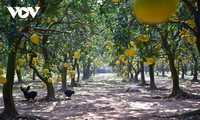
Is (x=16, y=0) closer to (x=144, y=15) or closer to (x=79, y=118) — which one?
(x=79, y=118)

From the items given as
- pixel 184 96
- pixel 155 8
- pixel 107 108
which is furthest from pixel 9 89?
pixel 184 96

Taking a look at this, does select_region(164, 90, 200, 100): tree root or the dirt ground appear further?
select_region(164, 90, 200, 100): tree root

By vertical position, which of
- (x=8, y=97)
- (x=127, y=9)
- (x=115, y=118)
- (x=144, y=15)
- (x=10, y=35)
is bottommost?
(x=115, y=118)

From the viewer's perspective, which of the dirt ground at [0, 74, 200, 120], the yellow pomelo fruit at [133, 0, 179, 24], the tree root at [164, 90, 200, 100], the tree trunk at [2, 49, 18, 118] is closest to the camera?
the yellow pomelo fruit at [133, 0, 179, 24]

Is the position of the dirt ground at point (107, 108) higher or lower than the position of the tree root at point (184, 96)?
lower

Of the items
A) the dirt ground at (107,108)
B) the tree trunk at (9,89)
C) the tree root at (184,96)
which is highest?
the tree trunk at (9,89)

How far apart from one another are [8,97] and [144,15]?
8603mm

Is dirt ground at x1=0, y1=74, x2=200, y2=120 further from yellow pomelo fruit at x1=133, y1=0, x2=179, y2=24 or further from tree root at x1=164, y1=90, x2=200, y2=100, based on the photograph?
yellow pomelo fruit at x1=133, y1=0, x2=179, y2=24

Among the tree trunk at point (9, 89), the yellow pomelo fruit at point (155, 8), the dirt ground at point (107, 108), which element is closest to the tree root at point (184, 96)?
the dirt ground at point (107, 108)

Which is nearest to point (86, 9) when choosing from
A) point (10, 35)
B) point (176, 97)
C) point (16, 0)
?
point (16, 0)

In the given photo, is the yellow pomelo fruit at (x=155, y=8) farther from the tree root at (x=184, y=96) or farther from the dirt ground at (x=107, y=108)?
the tree root at (x=184, y=96)

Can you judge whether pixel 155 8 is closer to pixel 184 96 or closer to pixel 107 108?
pixel 107 108

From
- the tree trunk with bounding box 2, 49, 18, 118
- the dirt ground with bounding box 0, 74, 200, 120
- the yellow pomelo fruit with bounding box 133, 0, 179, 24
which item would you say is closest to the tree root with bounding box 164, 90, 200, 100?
the dirt ground with bounding box 0, 74, 200, 120

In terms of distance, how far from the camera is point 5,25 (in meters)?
5.52
